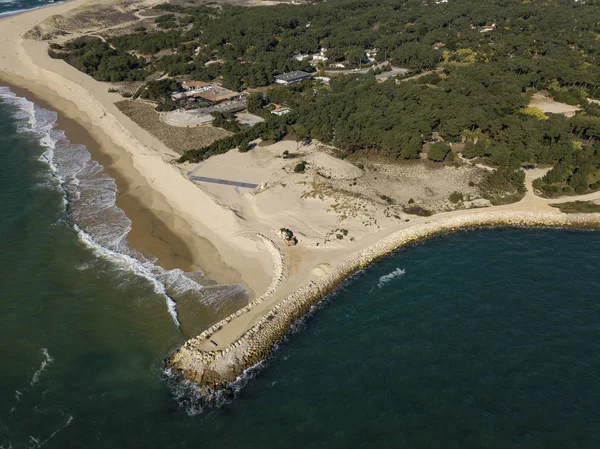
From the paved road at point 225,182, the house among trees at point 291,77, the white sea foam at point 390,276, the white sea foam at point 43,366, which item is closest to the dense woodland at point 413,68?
the house among trees at point 291,77

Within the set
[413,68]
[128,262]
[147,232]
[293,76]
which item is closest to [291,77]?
[293,76]

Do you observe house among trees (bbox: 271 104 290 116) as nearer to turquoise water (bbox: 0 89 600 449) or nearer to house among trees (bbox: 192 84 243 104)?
house among trees (bbox: 192 84 243 104)

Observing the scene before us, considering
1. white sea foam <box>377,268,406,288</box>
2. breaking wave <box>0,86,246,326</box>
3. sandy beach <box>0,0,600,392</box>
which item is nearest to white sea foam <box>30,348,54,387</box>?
breaking wave <box>0,86,246,326</box>

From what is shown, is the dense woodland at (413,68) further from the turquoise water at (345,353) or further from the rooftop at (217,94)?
the turquoise water at (345,353)

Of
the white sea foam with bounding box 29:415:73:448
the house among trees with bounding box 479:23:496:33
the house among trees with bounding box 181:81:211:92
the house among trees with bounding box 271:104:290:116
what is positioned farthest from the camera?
the house among trees with bounding box 479:23:496:33

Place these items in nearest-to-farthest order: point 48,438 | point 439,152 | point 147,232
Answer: point 48,438 < point 147,232 < point 439,152

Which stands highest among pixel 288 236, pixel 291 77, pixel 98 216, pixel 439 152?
pixel 291 77

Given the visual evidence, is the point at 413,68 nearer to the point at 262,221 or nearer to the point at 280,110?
the point at 280,110

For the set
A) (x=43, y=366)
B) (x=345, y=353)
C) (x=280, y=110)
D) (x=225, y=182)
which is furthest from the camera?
(x=280, y=110)
